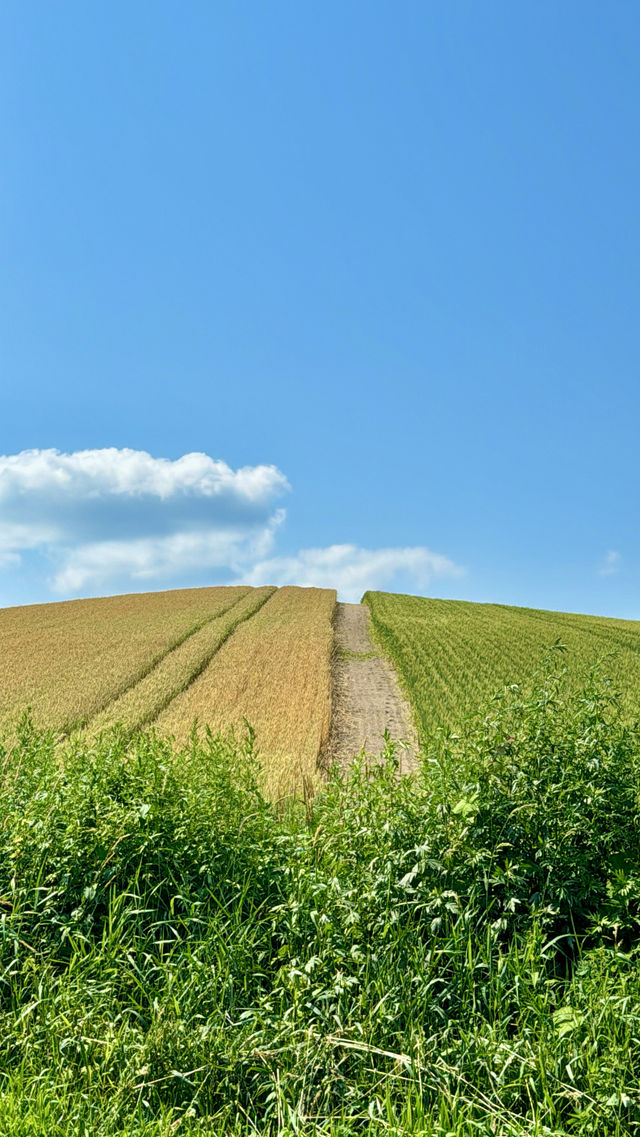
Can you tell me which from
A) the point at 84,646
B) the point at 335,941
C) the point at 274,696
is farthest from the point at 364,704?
the point at 335,941

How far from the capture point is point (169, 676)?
2139 cm

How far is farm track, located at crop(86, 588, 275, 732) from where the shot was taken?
1677 centimetres

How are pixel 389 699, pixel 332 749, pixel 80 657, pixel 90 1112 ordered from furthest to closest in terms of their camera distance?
pixel 80 657
pixel 389 699
pixel 332 749
pixel 90 1112

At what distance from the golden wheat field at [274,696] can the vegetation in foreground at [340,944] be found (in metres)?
1.86

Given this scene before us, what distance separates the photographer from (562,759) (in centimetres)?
575

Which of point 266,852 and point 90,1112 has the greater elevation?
point 266,852

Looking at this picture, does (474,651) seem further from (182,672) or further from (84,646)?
(84,646)

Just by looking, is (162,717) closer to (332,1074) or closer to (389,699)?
(389,699)

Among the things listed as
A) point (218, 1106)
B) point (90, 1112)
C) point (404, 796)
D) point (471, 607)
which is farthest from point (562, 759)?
point (471, 607)

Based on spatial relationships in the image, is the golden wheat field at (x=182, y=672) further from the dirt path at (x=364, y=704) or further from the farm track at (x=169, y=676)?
the dirt path at (x=364, y=704)

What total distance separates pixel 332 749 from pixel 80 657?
43.9 feet

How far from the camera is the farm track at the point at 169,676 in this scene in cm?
1677

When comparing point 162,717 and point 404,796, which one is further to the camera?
point 162,717

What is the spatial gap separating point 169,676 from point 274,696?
438 cm
